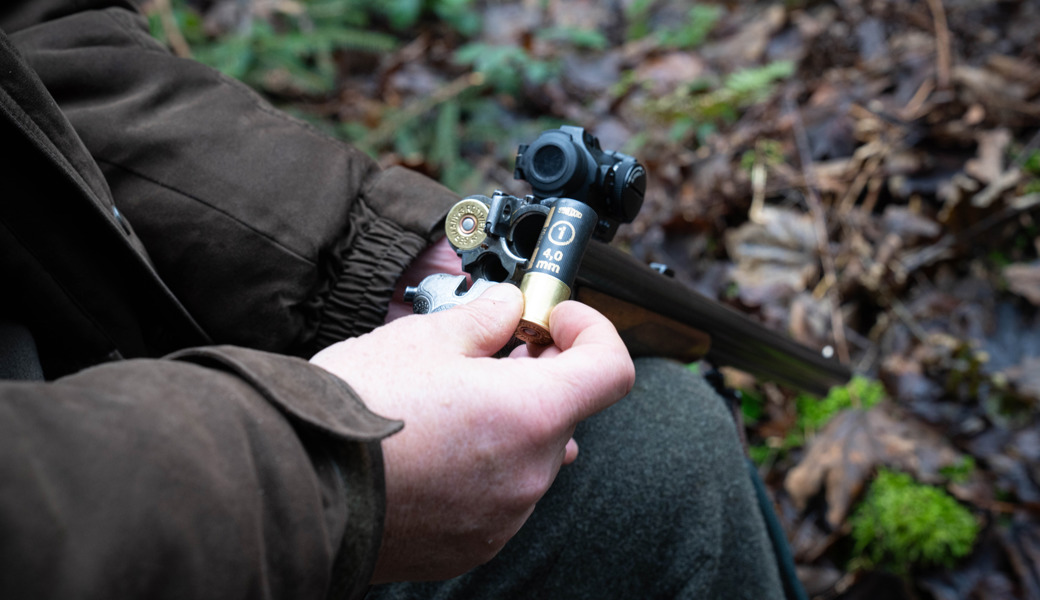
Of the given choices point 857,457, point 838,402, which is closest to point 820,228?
point 838,402

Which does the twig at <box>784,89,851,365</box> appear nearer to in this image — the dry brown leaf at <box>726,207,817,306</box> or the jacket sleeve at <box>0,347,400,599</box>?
the dry brown leaf at <box>726,207,817,306</box>

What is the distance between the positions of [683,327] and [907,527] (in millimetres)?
1213

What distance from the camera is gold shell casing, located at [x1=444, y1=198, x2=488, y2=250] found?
1214 mm

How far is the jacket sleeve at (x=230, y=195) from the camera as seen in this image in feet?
4.70

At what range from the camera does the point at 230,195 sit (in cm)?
148

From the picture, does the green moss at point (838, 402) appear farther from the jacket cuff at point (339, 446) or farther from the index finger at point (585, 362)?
the jacket cuff at point (339, 446)

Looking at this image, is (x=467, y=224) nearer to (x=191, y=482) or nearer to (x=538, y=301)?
(x=538, y=301)

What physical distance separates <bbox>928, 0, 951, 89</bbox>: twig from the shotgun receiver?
107 inches

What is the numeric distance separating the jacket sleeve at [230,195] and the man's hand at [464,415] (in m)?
0.62

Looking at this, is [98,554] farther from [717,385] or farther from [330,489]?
[717,385]

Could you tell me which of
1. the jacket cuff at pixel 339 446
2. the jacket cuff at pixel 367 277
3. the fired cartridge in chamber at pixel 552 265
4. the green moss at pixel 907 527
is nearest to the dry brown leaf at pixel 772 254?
the green moss at pixel 907 527

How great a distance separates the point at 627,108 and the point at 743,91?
0.91m

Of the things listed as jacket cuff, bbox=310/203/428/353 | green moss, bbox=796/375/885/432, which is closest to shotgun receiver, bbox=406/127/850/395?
jacket cuff, bbox=310/203/428/353

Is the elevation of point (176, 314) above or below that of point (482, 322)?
below
